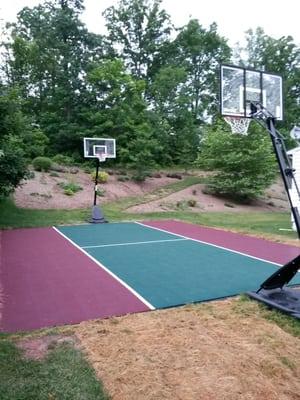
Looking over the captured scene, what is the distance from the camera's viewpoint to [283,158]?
4543 millimetres

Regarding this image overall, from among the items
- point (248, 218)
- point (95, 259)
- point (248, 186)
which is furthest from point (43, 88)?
point (95, 259)

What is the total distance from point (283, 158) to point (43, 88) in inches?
953

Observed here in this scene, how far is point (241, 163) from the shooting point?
17.7 metres

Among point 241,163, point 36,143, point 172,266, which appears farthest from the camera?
point 36,143

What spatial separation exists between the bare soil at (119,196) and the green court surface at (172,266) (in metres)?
5.19

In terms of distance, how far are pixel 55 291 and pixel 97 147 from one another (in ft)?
29.3

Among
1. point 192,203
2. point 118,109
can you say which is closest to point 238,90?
point 192,203

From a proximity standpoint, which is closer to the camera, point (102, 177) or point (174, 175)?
point (102, 177)

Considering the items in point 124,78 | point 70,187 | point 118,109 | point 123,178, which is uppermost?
point 124,78

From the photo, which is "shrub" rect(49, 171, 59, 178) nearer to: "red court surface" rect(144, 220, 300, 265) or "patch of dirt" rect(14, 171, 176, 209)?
"patch of dirt" rect(14, 171, 176, 209)

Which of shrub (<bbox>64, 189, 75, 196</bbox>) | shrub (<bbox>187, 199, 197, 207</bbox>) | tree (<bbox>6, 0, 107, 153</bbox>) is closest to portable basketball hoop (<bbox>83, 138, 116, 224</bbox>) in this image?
→ shrub (<bbox>64, 189, 75, 196</bbox>)

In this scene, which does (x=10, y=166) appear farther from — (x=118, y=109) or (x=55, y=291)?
(x=118, y=109)

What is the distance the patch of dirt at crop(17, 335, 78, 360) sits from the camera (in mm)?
3189

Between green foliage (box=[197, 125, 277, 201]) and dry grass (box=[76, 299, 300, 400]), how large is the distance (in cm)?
1397
